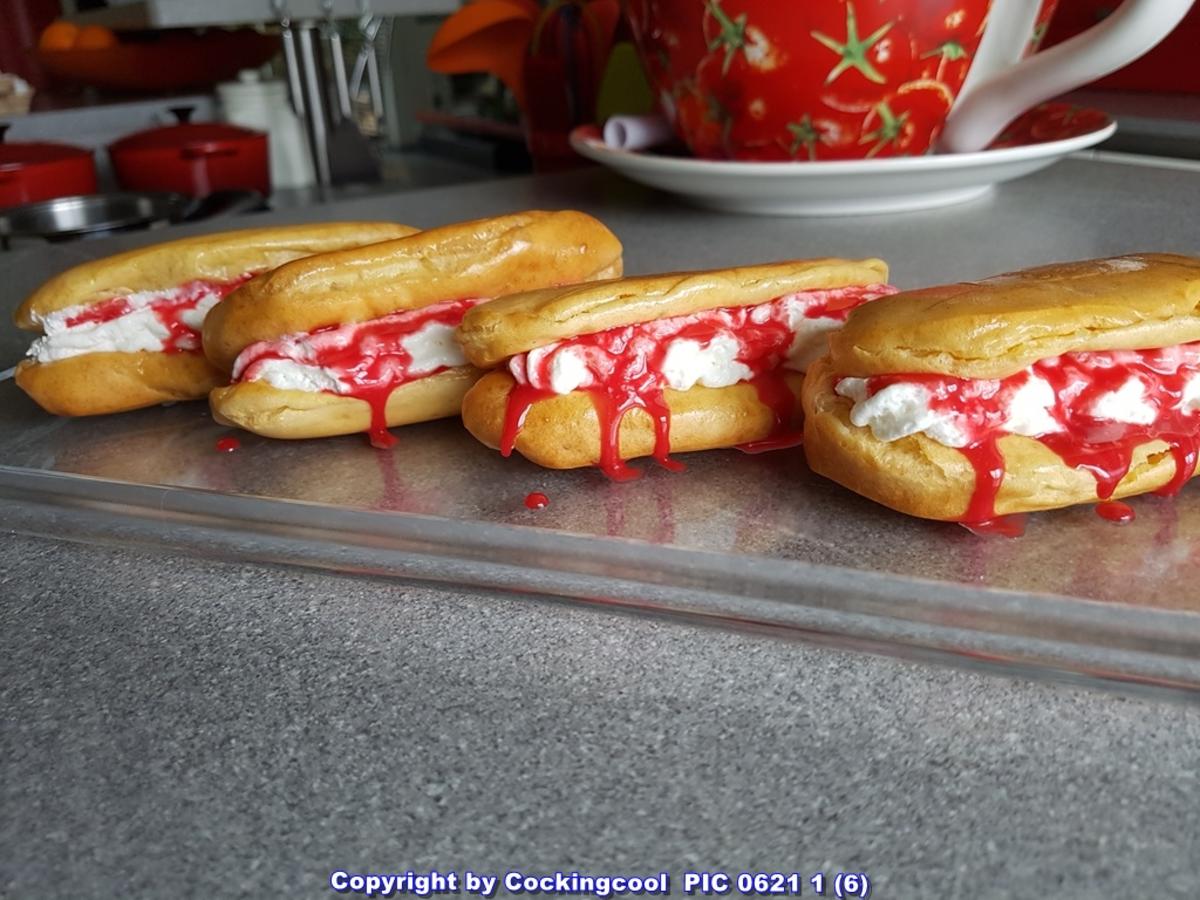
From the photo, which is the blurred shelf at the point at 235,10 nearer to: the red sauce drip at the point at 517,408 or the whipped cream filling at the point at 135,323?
the whipped cream filling at the point at 135,323

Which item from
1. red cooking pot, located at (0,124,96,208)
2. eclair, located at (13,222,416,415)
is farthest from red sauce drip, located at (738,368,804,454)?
red cooking pot, located at (0,124,96,208)

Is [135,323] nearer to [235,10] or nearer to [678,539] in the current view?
[678,539]

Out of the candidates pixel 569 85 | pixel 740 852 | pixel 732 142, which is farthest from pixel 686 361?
pixel 569 85

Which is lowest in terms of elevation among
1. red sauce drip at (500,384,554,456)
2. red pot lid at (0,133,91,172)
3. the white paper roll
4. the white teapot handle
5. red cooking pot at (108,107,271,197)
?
red cooking pot at (108,107,271,197)

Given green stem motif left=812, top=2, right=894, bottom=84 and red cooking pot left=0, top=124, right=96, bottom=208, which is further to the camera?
red cooking pot left=0, top=124, right=96, bottom=208

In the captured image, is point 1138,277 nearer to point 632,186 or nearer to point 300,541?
point 300,541

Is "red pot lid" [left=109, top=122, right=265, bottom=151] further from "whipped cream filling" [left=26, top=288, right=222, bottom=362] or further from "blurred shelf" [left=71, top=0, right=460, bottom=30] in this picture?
"whipped cream filling" [left=26, top=288, right=222, bottom=362]

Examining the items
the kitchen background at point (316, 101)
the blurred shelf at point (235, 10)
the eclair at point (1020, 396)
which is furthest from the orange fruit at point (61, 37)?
the eclair at point (1020, 396)
